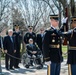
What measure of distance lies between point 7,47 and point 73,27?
15.5 feet

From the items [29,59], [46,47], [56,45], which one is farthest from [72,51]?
[29,59]

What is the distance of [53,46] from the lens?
6.42m

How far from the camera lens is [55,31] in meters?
6.38

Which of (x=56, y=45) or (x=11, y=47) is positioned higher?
(x=56, y=45)

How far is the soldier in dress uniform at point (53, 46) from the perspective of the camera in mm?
6262

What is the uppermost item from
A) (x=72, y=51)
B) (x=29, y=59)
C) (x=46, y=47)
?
(x=46, y=47)

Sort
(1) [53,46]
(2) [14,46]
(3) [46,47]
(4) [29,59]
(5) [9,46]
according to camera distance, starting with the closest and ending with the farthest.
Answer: (3) [46,47] → (1) [53,46] → (5) [9,46] → (4) [29,59] → (2) [14,46]

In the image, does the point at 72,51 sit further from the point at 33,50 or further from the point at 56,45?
the point at 33,50

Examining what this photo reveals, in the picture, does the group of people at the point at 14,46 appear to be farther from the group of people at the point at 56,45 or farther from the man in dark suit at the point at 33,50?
the group of people at the point at 56,45

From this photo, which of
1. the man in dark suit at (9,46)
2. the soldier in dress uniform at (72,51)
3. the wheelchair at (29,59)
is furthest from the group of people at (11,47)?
the soldier in dress uniform at (72,51)

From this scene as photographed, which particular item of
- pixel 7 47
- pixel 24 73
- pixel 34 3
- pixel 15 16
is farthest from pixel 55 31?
pixel 34 3

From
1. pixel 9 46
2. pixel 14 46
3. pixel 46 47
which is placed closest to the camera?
pixel 46 47

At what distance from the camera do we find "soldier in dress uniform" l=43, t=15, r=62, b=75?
626cm

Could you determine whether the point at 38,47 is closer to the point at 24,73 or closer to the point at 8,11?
the point at 24,73
